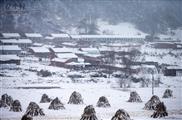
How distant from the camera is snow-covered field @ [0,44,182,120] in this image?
63.8 feet

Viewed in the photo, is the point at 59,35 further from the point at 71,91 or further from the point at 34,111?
the point at 34,111

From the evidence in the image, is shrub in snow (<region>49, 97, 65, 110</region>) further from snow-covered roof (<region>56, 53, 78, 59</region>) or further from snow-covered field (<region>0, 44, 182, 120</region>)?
snow-covered roof (<region>56, 53, 78, 59</region>)

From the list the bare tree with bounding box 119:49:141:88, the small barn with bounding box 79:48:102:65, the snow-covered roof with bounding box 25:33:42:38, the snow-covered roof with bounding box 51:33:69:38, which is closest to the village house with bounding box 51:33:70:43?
the snow-covered roof with bounding box 51:33:69:38

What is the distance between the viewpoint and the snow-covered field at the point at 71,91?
19.5 m

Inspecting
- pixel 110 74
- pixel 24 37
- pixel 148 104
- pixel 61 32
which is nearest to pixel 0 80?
pixel 110 74

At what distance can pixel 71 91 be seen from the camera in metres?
26.4

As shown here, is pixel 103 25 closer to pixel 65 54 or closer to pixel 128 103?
pixel 65 54

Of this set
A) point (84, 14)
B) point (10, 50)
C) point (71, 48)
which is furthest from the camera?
point (84, 14)

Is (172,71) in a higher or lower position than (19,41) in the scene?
lower

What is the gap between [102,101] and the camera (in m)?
21.5

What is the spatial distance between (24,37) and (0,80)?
27.3 metres

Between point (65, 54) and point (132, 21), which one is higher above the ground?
point (132, 21)

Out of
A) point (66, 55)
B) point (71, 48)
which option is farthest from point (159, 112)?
point (71, 48)

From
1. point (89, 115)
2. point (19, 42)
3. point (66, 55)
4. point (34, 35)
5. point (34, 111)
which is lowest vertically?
point (89, 115)
